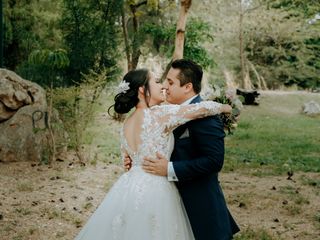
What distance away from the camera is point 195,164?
278cm

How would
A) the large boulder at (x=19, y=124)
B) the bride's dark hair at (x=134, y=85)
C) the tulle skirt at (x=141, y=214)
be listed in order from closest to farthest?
1. the tulle skirt at (x=141, y=214)
2. the bride's dark hair at (x=134, y=85)
3. the large boulder at (x=19, y=124)

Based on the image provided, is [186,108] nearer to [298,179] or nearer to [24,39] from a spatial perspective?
[298,179]

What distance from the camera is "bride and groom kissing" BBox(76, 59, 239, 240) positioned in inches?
111

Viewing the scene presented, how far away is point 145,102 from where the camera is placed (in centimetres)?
309

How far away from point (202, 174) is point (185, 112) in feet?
1.19

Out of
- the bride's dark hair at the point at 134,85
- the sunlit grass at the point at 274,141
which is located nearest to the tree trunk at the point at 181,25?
the sunlit grass at the point at 274,141

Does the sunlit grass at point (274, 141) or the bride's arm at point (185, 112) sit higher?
the bride's arm at point (185, 112)

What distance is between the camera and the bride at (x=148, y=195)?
2857mm

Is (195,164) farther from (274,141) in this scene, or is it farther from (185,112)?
(274,141)

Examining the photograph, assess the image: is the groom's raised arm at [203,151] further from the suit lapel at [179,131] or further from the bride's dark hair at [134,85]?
the bride's dark hair at [134,85]

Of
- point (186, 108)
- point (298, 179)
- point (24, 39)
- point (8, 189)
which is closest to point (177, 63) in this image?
point (186, 108)

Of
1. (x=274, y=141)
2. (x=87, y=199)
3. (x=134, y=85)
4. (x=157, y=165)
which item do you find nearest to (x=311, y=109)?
(x=274, y=141)

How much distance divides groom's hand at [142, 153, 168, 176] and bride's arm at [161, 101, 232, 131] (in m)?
0.19

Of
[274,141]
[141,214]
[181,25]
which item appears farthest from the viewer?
[181,25]
